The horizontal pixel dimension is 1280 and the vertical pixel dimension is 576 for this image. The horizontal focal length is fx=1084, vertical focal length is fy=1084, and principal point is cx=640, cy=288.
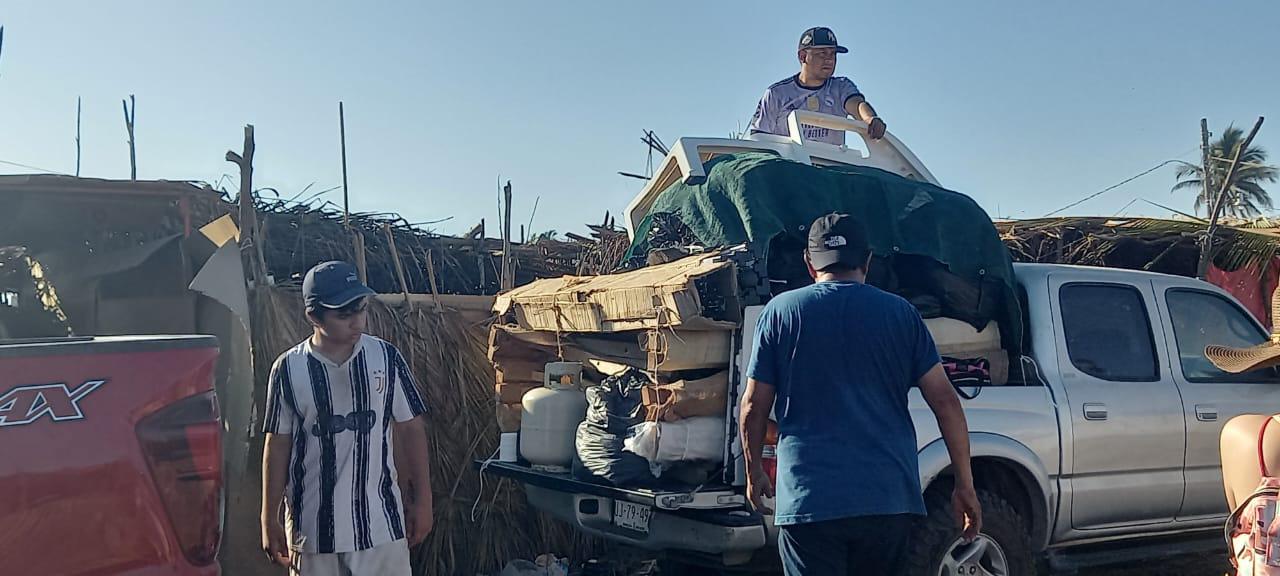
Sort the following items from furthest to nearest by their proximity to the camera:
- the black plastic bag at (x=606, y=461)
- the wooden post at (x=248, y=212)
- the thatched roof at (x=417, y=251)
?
the thatched roof at (x=417, y=251), the wooden post at (x=248, y=212), the black plastic bag at (x=606, y=461)

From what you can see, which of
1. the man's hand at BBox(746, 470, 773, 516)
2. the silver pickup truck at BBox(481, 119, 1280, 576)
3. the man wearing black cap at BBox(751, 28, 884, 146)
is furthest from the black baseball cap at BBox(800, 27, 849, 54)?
the man's hand at BBox(746, 470, 773, 516)

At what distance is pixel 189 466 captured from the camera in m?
2.65

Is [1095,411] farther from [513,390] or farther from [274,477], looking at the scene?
[274,477]

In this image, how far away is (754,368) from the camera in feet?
11.8

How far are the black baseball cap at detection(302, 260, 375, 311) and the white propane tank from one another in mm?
1739

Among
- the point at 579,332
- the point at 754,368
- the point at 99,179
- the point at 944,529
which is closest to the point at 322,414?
the point at 754,368

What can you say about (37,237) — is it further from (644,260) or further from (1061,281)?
(1061,281)

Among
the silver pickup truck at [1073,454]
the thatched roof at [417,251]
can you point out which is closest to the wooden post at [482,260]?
the thatched roof at [417,251]

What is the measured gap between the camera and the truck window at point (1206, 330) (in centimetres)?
559

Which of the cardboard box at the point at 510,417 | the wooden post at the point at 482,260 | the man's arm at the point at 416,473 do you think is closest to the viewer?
the man's arm at the point at 416,473

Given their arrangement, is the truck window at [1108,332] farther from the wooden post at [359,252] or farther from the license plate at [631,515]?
the wooden post at [359,252]

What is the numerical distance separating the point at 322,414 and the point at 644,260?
9.20ft

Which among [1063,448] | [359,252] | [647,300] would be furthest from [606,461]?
[359,252]

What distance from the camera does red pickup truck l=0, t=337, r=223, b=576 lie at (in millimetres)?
2393
